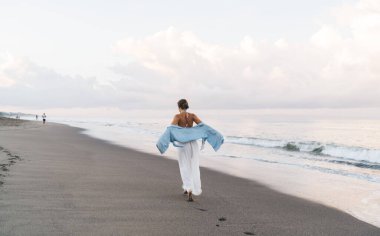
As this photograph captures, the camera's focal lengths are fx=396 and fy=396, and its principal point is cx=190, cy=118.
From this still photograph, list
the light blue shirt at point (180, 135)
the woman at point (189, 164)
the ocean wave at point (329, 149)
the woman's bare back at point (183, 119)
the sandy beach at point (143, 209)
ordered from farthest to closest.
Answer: the ocean wave at point (329, 149) → the woman's bare back at point (183, 119) → the light blue shirt at point (180, 135) → the woman at point (189, 164) → the sandy beach at point (143, 209)

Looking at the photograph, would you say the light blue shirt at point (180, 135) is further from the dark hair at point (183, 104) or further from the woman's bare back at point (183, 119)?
the dark hair at point (183, 104)

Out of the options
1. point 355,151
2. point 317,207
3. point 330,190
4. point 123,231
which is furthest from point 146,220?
point 355,151

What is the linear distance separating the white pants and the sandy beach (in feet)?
1.18

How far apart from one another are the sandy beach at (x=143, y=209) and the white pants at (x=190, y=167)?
359mm

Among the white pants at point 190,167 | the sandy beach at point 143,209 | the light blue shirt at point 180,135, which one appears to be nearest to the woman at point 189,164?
the white pants at point 190,167

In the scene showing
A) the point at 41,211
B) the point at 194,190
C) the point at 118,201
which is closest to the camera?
the point at 41,211

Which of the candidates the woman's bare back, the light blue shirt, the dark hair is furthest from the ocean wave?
the dark hair

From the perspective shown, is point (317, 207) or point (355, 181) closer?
point (317, 207)

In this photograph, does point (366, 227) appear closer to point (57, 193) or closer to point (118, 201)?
point (118, 201)

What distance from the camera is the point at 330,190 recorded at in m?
11.1

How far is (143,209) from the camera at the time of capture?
6.96 metres

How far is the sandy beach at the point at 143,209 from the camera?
18.8 feet

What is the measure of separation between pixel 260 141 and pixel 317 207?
2585 cm

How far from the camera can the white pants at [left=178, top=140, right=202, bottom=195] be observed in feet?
26.8
